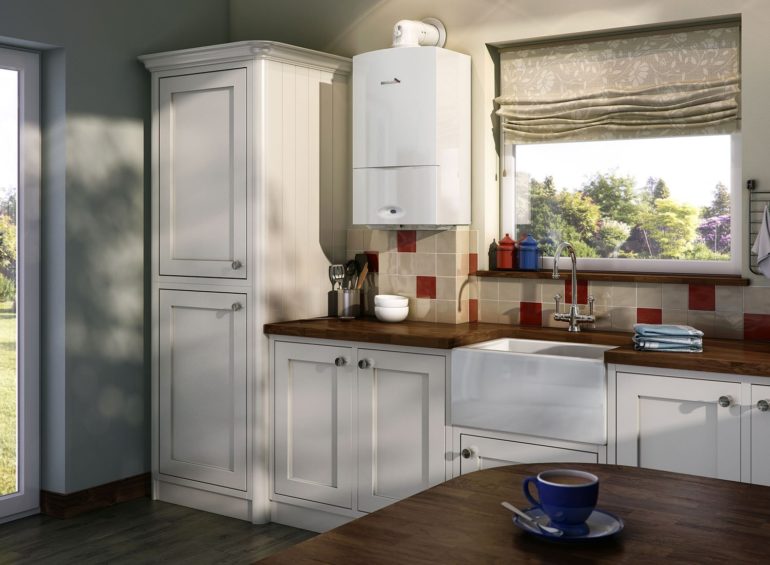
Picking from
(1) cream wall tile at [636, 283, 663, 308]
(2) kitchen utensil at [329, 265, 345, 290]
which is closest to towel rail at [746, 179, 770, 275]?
(1) cream wall tile at [636, 283, 663, 308]

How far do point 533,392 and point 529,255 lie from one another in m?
0.97

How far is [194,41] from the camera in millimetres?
4746

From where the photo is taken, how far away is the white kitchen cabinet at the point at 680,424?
2.99 meters

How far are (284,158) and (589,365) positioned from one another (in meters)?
1.75

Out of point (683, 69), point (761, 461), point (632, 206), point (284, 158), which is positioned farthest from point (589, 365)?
point (284, 158)

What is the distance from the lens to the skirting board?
418cm

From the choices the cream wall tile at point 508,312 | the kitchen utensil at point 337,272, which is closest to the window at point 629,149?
the cream wall tile at point 508,312

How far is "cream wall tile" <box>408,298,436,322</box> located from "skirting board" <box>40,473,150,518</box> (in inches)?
62.7

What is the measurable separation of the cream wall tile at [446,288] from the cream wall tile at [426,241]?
148 millimetres

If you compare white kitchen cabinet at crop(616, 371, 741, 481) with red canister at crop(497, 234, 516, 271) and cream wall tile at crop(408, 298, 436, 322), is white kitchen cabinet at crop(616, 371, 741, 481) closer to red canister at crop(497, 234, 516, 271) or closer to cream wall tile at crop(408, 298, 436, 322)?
red canister at crop(497, 234, 516, 271)

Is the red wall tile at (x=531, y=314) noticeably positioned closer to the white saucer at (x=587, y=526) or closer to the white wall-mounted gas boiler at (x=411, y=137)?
the white wall-mounted gas boiler at (x=411, y=137)

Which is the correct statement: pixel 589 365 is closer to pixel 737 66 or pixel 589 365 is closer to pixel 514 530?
pixel 737 66

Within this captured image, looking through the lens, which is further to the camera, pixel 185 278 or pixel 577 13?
pixel 185 278

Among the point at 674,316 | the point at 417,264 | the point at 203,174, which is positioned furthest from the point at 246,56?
the point at 674,316
